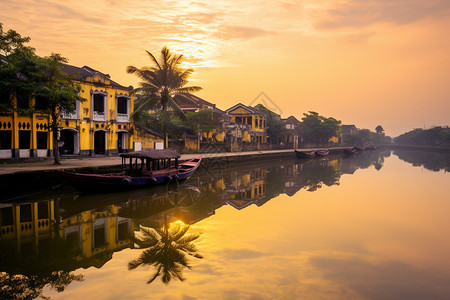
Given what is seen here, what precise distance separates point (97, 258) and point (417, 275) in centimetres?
858

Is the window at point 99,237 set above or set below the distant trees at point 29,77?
below

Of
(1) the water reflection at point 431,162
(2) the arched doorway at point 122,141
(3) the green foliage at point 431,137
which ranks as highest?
(3) the green foliage at point 431,137

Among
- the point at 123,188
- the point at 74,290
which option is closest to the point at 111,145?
the point at 123,188

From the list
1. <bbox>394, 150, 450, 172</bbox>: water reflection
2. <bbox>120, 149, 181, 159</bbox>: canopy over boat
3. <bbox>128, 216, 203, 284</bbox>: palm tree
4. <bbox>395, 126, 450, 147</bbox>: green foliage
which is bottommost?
<bbox>128, 216, 203, 284</bbox>: palm tree

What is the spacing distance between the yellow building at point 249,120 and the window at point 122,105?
2462cm

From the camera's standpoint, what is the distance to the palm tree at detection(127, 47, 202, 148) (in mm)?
30125

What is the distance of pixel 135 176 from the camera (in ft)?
64.1

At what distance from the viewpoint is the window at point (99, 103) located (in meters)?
30.0

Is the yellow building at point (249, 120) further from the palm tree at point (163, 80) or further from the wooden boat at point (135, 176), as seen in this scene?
the wooden boat at point (135, 176)

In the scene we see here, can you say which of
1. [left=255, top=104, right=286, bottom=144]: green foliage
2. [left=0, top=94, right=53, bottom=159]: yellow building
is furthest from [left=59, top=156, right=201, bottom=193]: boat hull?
[left=255, top=104, right=286, bottom=144]: green foliage

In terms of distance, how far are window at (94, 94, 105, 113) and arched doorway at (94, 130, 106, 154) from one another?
204 cm

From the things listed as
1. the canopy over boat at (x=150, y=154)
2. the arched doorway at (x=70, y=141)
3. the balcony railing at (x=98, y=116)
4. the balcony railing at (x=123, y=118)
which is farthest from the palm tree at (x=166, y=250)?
the balcony railing at (x=123, y=118)

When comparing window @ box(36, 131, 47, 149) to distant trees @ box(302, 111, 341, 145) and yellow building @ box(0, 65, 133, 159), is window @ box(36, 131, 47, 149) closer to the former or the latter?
yellow building @ box(0, 65, 133, 159)

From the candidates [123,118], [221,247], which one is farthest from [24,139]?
[221,247]
